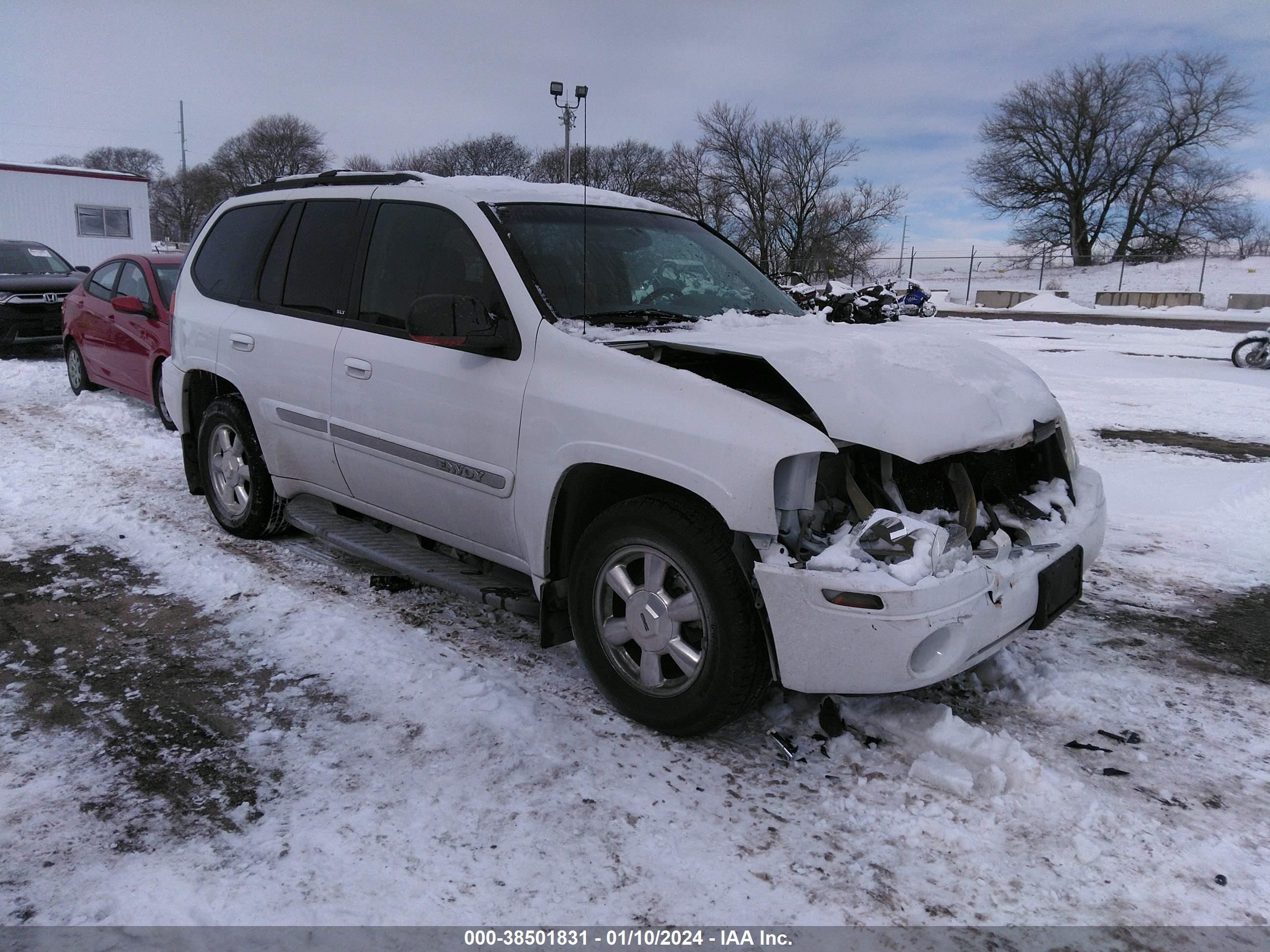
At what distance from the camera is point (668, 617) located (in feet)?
9.86

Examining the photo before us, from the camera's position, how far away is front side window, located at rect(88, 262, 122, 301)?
29.6 ft

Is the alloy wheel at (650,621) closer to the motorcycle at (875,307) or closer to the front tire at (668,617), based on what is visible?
the front tire at (668,617)

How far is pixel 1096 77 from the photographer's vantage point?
4703 centimetres

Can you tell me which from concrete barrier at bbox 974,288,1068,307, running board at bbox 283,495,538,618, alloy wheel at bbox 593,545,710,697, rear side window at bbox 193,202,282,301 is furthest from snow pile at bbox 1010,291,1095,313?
alloy wheel at bbox 593,545,710,697

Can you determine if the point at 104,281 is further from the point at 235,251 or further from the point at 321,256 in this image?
the point at 321,256

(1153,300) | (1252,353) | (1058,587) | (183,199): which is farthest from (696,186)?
(183,199)

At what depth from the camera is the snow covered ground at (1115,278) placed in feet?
125

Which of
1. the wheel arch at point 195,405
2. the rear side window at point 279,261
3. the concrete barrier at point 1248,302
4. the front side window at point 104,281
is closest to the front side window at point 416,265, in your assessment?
the rear side window at point 279,261

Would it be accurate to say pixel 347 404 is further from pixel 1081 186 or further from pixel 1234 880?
pixel 1081 186

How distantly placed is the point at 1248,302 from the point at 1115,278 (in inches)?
372

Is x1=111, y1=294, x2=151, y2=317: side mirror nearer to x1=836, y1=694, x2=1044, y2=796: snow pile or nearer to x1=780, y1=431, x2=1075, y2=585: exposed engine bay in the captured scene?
x1=780, y1=431, x2=1075, y2=585: exposed engine bay

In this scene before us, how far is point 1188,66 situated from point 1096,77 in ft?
13.8

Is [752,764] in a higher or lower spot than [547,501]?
lower

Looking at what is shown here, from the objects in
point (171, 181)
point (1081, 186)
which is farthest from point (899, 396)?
point (171, 181)
